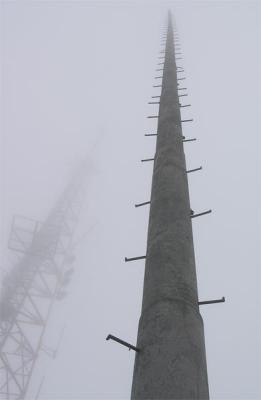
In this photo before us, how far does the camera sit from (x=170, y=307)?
4.65 m

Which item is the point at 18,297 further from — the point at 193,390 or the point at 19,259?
the point at 193,390

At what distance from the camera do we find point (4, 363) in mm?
20438

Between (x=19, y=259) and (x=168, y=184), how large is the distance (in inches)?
814

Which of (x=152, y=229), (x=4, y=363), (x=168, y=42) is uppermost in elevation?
(x=168, y=42)

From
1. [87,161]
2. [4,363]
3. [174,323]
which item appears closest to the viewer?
[174,323]

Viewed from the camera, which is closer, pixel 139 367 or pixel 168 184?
pixel 139 367

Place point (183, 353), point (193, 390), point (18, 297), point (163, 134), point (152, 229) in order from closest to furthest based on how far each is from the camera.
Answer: point (193, 390)
point (183, 353)
point (152, 229)
point (163, 134)
point (18, 297)

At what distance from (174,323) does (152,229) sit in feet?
6.42

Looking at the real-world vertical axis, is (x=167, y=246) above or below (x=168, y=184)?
below

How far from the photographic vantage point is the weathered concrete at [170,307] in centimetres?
391

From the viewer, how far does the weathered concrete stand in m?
3.91

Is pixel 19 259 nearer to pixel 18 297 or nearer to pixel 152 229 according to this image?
pixel 18 297

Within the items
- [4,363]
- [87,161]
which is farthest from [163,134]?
[87,161]

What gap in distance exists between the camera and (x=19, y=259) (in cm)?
2548
